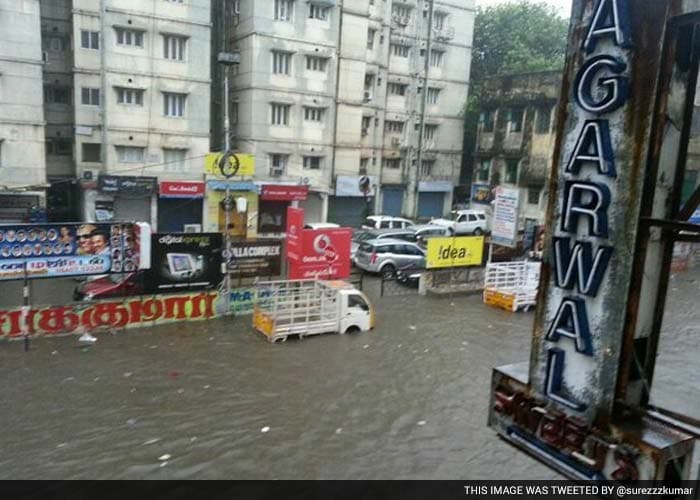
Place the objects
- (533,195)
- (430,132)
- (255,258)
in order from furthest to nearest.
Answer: (430,132)
(533,195)
(255,258)

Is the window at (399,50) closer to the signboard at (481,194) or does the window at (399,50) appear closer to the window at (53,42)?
the signboard at (481,194)

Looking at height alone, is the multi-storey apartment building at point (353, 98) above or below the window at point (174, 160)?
above

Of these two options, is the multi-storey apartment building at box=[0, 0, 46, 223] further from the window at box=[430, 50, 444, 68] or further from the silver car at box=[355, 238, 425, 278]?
the window at box=[430, 50, 444, 68]

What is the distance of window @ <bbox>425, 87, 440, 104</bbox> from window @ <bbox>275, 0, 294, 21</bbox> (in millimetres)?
12710

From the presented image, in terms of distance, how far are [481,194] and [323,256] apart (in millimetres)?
24944

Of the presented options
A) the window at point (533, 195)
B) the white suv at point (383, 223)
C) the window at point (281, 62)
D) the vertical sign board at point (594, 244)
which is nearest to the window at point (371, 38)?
the window at point (281, 62)

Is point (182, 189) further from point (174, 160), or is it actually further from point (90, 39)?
point (90, 39)

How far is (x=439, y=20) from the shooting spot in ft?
133

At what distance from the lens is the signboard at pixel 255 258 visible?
1877cm

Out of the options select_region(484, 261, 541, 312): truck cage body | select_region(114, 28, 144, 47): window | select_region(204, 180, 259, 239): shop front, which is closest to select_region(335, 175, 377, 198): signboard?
select_region(204, 180, 259, 239): shop front

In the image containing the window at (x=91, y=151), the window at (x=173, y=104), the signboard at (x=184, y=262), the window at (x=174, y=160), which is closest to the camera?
the signboard at (x=184, y=262)

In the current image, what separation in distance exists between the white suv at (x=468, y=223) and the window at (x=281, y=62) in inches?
499

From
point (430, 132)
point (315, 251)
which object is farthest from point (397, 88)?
point (315, 251)

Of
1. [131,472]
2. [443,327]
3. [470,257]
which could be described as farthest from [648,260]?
[470,257]
